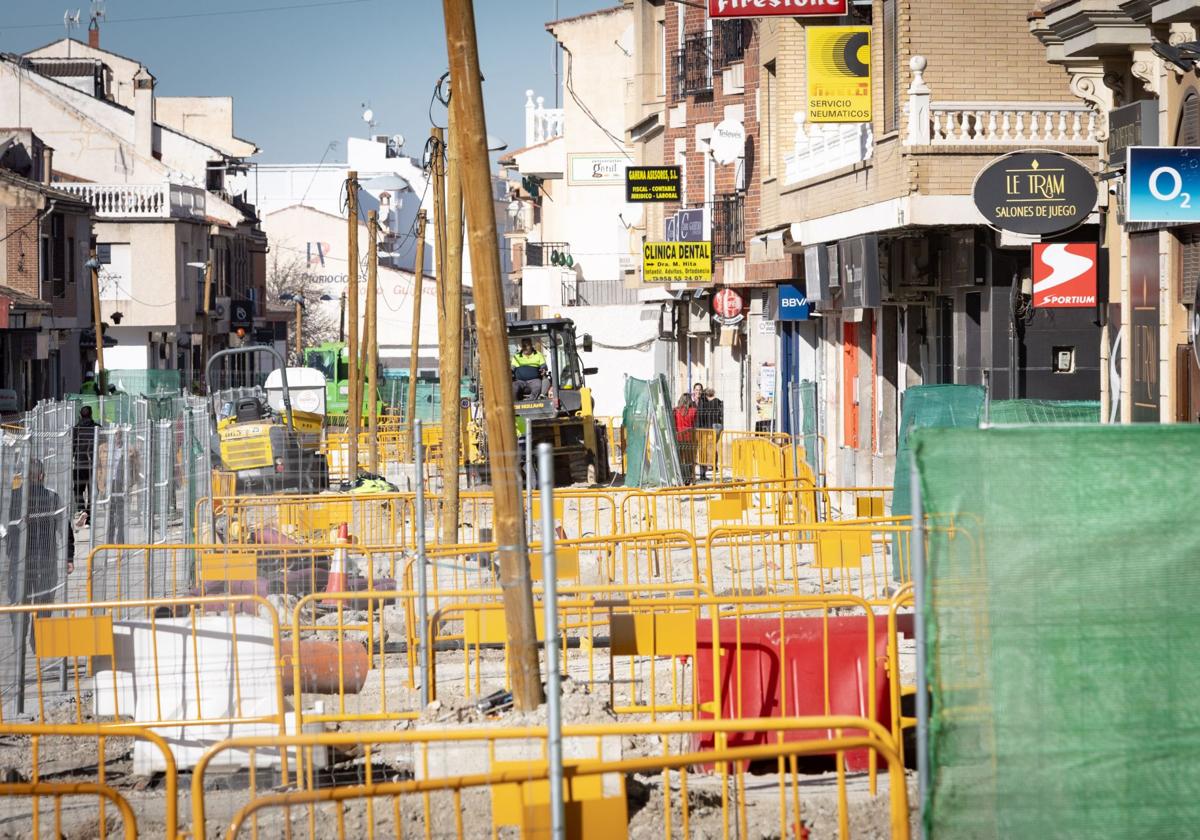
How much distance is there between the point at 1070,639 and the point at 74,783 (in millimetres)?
3570

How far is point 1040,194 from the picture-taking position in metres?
17.5

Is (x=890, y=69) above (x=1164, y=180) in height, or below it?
above

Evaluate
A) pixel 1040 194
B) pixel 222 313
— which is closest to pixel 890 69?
pixel 1040 194

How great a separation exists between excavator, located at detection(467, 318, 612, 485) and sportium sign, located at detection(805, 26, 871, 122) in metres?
7.91

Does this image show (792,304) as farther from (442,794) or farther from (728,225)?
(442,794)

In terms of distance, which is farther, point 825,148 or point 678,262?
point 678,262

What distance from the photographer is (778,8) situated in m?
23.0

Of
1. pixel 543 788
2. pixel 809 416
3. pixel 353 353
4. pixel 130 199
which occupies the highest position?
pixel 130 199

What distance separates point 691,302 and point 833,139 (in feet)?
60.2

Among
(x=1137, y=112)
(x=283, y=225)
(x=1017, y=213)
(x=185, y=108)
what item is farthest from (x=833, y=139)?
(x=283, y=225)

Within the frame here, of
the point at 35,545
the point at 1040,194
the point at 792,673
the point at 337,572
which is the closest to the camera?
the point at 792,673

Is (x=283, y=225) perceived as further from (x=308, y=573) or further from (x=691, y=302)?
(x=308, y=573)

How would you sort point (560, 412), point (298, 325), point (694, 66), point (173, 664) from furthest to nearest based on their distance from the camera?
point (298, 325), point (694, 66), point (560, 412), point (173, 664)

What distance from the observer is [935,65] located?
71.8 feet
